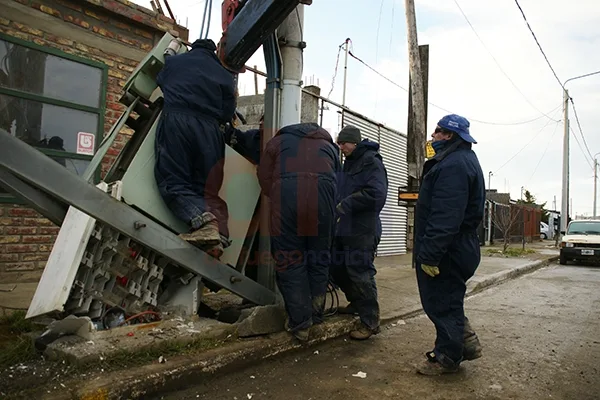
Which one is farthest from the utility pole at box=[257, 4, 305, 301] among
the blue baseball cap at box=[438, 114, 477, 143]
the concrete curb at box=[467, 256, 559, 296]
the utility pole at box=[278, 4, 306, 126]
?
the concrete curb at box=[467, 256, 559, 296]

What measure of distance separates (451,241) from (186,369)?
192 cm

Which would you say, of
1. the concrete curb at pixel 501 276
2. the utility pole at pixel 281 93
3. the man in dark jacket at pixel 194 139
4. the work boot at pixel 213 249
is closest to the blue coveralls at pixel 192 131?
the man in dark jacket at pixel 194 139

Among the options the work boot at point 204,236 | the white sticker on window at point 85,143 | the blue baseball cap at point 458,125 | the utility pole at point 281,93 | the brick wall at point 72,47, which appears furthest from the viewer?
the white sticker on window at point 85,143

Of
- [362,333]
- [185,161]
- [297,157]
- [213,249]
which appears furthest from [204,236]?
[362,333]

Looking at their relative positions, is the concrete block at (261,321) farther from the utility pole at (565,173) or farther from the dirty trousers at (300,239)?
the utility pole at (565,173)

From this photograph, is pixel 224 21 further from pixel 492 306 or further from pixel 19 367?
pixel 492 306

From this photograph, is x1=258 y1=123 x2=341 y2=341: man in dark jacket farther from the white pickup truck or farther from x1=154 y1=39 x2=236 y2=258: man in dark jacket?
the white pickup truck

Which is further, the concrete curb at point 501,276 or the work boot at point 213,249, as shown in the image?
the concrete curb at point 501,276

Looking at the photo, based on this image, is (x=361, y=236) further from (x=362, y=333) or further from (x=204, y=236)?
(x=204, y=236)

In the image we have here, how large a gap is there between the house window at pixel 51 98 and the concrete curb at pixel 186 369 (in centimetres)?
312

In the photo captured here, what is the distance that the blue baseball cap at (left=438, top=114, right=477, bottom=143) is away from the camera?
3.32 metres

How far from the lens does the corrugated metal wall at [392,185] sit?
10859mm

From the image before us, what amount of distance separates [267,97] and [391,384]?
2.53 metres

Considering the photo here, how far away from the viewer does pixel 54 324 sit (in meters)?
2.90
